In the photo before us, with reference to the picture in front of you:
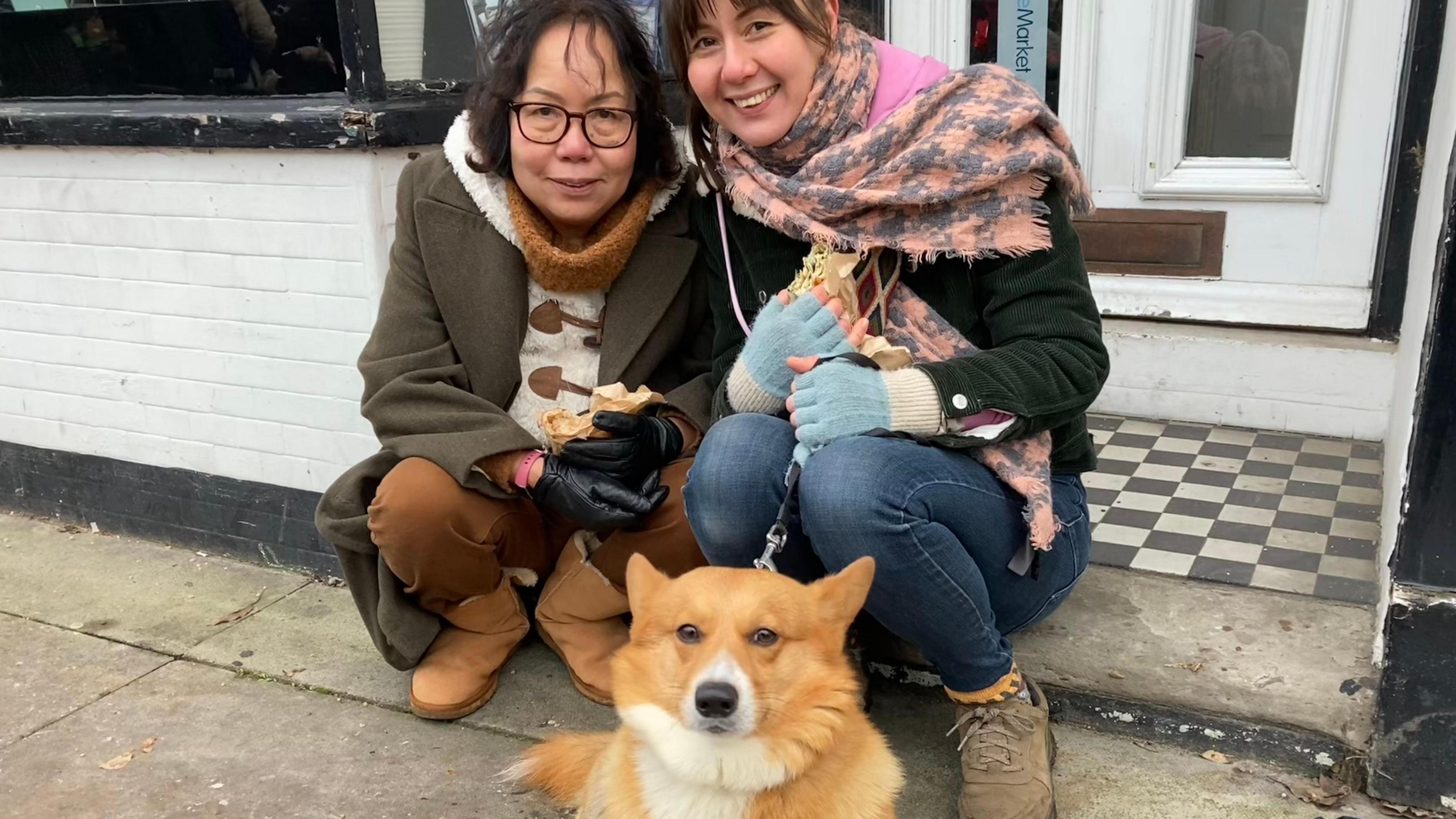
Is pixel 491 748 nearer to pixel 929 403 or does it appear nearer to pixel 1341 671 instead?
pixel 929 403

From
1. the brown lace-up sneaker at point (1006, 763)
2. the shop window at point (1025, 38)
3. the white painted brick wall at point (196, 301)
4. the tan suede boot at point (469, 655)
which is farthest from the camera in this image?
the shop window at point (1025, 38)

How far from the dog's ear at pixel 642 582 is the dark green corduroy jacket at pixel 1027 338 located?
23.5 inches

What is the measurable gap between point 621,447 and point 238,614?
151 cm

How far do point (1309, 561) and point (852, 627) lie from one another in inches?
49.1

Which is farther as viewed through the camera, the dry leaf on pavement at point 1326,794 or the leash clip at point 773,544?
the dry leaf on pavement at point 1326,794

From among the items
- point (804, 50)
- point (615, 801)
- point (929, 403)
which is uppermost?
point (804, 50)

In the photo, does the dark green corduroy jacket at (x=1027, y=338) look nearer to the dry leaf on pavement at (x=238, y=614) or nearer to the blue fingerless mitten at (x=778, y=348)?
the blue fingerless mitten at (x=778, y=348)

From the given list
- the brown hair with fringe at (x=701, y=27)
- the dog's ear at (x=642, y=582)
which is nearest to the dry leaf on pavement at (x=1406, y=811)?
the dog's ear at (x=642, y=582)

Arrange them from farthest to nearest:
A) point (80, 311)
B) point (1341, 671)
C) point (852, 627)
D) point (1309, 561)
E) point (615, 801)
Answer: point (80, 311) < point (1309, 561) < point (852, 627) < point (1341, 671) < point (615, 801)

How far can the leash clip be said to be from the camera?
2.05 meters

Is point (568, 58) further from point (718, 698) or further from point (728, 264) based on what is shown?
point (718, 698)

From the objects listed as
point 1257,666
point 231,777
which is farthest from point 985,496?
point 231,777

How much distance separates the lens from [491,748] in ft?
8.38

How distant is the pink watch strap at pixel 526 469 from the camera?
251 cm
